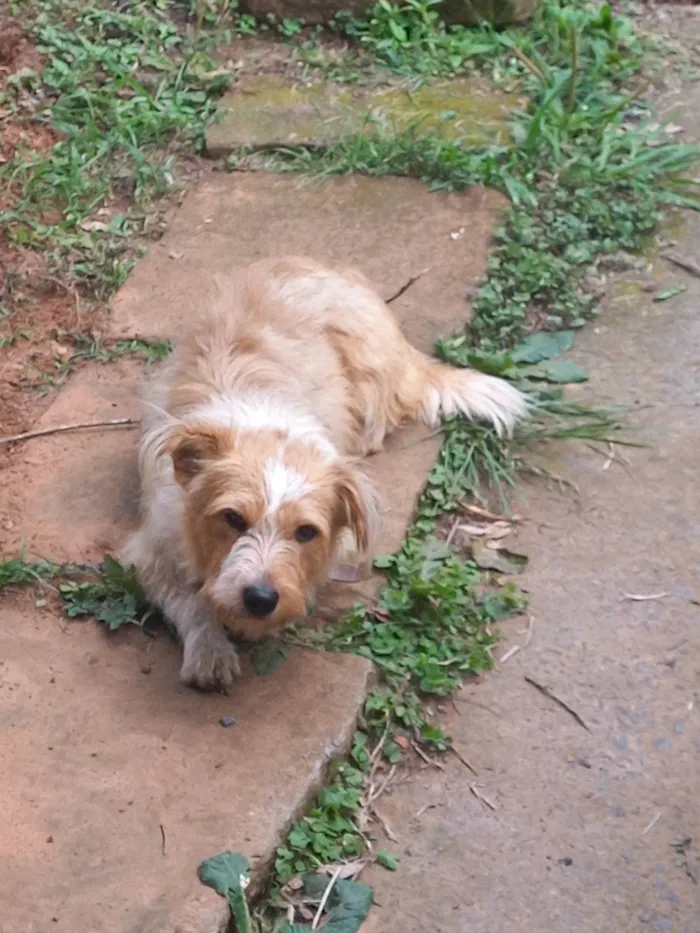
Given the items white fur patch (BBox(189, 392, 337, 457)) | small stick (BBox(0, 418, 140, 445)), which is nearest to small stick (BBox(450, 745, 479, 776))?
white fur patch (BBox(189, 392, 337, 457))

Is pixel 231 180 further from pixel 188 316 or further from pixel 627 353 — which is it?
pixel 627 353

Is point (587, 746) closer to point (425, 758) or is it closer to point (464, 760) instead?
point (464, 760)

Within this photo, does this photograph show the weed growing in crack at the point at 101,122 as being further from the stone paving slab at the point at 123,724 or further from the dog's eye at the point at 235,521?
the dog's eye at the point at 235,521

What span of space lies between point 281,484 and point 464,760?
99cm

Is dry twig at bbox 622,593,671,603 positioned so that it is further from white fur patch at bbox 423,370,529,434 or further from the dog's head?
the dog's head

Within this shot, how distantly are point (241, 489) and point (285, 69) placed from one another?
3.86 metres

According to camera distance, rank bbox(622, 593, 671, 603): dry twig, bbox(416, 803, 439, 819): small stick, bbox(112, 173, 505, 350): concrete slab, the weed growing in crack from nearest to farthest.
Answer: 1. bbox(416, 803, 439, 819): small stick
2. bbox(622, 593, 671, 603): dry twig
3. bbox(112, 173, 505, 350): concrete slab
4. the weed growing in crack

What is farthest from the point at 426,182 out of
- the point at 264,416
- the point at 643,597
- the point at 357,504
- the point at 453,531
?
the point at 357,504

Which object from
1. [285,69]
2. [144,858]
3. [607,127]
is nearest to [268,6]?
[285,69]

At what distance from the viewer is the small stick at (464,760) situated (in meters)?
3.56

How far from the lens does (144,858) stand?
123 inches

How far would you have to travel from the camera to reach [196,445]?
3527 mm

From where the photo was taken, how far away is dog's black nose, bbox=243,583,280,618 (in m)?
3.35

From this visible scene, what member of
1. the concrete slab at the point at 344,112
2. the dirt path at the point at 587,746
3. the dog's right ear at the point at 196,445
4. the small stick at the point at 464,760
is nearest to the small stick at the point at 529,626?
the dirt path at the point at 587,746
